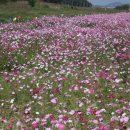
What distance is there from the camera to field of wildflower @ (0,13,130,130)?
636cm

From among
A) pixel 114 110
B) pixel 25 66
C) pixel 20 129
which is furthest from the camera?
pixel 25 66

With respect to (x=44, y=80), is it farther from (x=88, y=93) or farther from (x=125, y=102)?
(x=125, y=102)

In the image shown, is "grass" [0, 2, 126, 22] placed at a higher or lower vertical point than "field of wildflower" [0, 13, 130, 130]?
lower

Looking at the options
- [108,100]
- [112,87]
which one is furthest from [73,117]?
[112,87]

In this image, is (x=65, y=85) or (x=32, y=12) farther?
(x=32, y=12)

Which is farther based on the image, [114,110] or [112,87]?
[112,87]

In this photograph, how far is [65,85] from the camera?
8.95 metres

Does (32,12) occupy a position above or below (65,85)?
below

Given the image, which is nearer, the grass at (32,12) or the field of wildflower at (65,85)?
the field of wildflower at (65,85)

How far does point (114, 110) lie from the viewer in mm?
6879

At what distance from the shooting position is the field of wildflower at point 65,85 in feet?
20.9

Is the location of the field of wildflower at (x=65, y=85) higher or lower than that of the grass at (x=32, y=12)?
higher

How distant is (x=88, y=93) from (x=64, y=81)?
1194 mm

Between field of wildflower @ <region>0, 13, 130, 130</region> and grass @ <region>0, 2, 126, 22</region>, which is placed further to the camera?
grass @ <region>0, 2, 126, 22</region>
